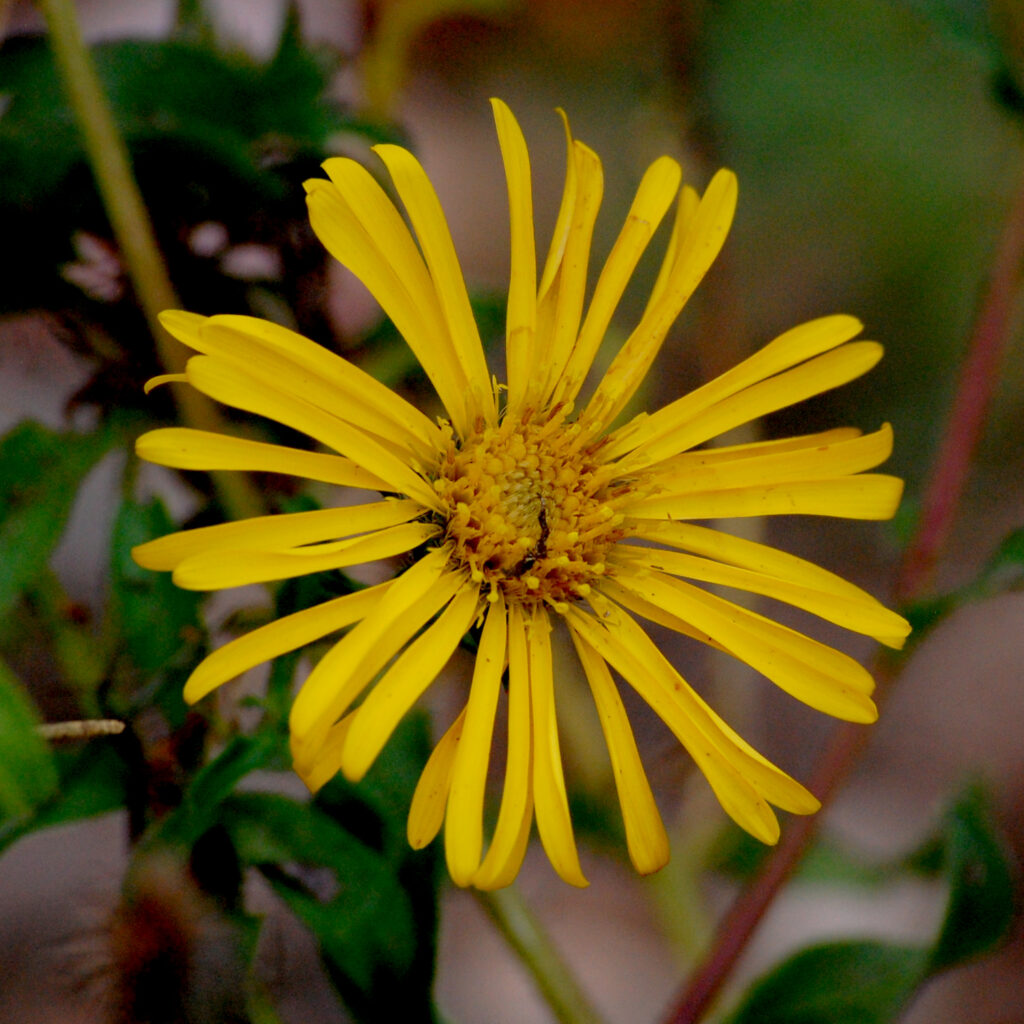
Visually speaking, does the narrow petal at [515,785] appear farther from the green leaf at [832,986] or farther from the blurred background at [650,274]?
the green leaf at [832,986]

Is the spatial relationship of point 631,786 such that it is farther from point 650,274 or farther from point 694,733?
point 650,274

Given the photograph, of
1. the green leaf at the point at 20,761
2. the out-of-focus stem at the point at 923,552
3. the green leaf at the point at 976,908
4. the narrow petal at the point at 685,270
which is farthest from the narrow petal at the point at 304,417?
the green leaf at the point at 976,908

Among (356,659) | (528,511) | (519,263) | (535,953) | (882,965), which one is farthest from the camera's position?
(882,965)

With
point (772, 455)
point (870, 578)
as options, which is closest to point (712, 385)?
point (772, 455)

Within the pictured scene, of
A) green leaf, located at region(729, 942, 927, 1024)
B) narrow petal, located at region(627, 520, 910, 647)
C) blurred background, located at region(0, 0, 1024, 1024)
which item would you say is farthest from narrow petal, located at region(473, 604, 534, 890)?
green leaf, located at region(729, 942, 927, 1024)

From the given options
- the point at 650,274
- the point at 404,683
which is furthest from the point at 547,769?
the point at 650,274
